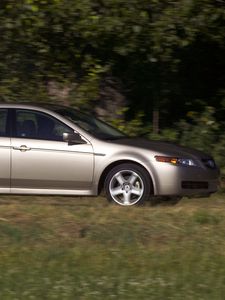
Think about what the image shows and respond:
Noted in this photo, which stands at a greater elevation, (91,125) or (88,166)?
(91,125)

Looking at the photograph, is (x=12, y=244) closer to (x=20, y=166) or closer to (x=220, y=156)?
(x=20, y=166)

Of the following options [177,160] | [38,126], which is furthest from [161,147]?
[38,126]

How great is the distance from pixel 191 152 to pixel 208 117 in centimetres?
334

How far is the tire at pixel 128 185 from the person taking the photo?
9.93m

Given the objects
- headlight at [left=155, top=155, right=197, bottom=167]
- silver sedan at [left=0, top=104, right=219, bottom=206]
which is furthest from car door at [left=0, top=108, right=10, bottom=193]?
headlight at [left=155, top=155, right=197, bottom=167]

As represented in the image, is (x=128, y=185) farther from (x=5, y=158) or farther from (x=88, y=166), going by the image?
(x=5, y=158)

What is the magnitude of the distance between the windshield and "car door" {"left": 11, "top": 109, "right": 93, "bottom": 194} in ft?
1.11

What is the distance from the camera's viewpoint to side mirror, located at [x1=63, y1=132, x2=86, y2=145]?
9930 mm

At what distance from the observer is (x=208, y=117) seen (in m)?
13.6

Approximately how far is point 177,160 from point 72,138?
1.44 meters

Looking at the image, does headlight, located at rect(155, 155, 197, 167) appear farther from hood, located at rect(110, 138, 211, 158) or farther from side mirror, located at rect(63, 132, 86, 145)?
side mirror, located at rect(63, 132, 86, 145)

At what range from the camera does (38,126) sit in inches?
404

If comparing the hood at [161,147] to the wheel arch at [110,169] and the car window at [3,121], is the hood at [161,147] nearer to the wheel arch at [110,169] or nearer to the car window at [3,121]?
the wheel arch at [110,169]

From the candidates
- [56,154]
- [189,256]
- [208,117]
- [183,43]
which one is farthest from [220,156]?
[189,256]
